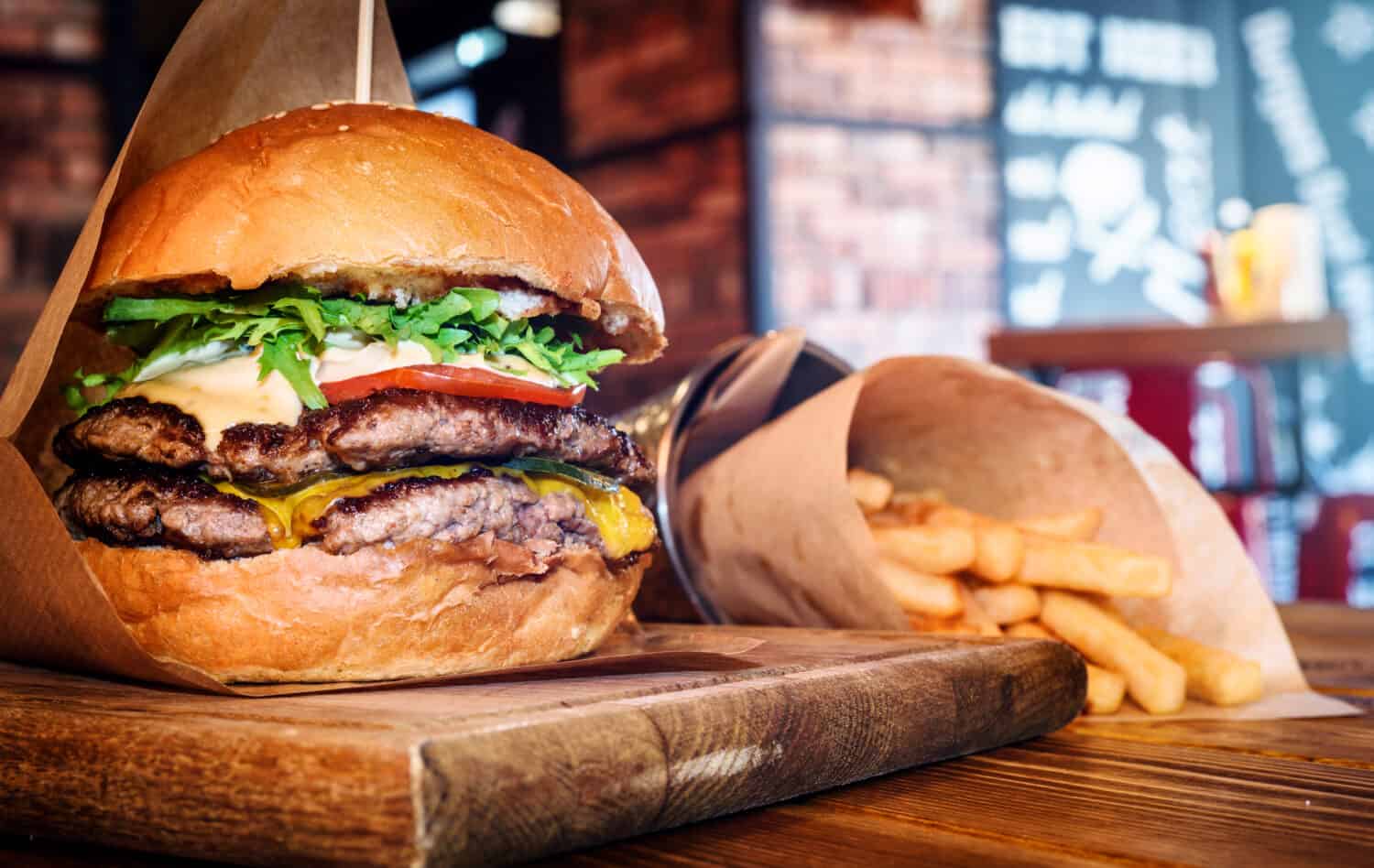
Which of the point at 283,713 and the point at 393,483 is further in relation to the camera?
the point at 393,483

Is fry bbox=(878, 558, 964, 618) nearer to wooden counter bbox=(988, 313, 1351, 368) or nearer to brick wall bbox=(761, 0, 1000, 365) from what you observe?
wooden counter bbox=(988, 313, 1351, 368)

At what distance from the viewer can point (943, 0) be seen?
7594 mm

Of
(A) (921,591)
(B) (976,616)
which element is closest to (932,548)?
(A) (921,591)

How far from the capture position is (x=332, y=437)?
64.2 inches

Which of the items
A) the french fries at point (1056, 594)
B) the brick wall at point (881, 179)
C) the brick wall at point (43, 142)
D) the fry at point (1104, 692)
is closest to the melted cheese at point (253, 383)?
the french fries at point (1056, 594)

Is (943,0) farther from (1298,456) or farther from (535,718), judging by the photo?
(535,718)

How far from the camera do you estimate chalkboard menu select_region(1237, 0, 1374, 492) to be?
8594mm

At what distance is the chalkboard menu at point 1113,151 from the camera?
792 centimetres

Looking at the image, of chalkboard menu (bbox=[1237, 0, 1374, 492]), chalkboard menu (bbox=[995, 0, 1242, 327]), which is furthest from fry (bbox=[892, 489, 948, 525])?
chalkboard menu (bbox=[1237, 0, 1374, 492])

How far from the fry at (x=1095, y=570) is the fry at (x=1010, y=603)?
40 mm

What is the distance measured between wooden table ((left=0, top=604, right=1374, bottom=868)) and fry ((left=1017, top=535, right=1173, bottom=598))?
0.28 m

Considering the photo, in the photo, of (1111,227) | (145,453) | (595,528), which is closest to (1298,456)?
(1111,227)

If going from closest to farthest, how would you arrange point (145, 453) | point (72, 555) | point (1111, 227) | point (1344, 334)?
point (72, 555) → point (145, 453) → point (1344, 334) → point (1111, 227)

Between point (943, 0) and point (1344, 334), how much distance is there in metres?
3.38
